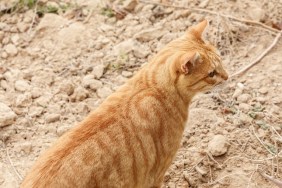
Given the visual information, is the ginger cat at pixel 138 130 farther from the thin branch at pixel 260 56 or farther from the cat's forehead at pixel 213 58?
the thin branch at pixel 260 56

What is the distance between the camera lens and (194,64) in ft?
11.5

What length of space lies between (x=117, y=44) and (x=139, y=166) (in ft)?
6.03

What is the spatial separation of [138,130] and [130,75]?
1411mm

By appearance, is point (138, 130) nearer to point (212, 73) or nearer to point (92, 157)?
point (92, 157)

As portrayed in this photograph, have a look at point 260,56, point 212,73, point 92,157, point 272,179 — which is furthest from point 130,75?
point 92,157

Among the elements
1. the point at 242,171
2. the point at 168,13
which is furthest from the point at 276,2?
the point at 242,171

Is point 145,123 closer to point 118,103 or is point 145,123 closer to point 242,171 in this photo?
point 118,103

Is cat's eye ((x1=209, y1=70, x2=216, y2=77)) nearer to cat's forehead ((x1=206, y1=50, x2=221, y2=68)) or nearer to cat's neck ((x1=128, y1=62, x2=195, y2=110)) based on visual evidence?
cat's forehead ((x1=206, y1=50, x2=221, y2=68))

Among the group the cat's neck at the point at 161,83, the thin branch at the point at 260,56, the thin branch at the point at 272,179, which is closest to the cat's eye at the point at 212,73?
the cat's neck at the point at 161,83

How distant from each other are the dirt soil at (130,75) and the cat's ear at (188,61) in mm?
905

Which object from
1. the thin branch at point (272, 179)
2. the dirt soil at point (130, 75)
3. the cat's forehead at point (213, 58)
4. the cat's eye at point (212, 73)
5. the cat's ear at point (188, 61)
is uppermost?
the cat's ear at point (188, 61)

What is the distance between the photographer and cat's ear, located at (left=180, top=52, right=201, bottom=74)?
341 centimetres

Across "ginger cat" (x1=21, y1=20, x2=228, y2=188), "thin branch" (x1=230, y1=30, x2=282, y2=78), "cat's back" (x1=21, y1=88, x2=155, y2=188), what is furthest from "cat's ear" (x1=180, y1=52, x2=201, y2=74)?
"thin branch" (x1=230, y1=30, x2=282, y2=78)

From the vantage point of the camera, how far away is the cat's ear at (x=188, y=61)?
341 centimetres
